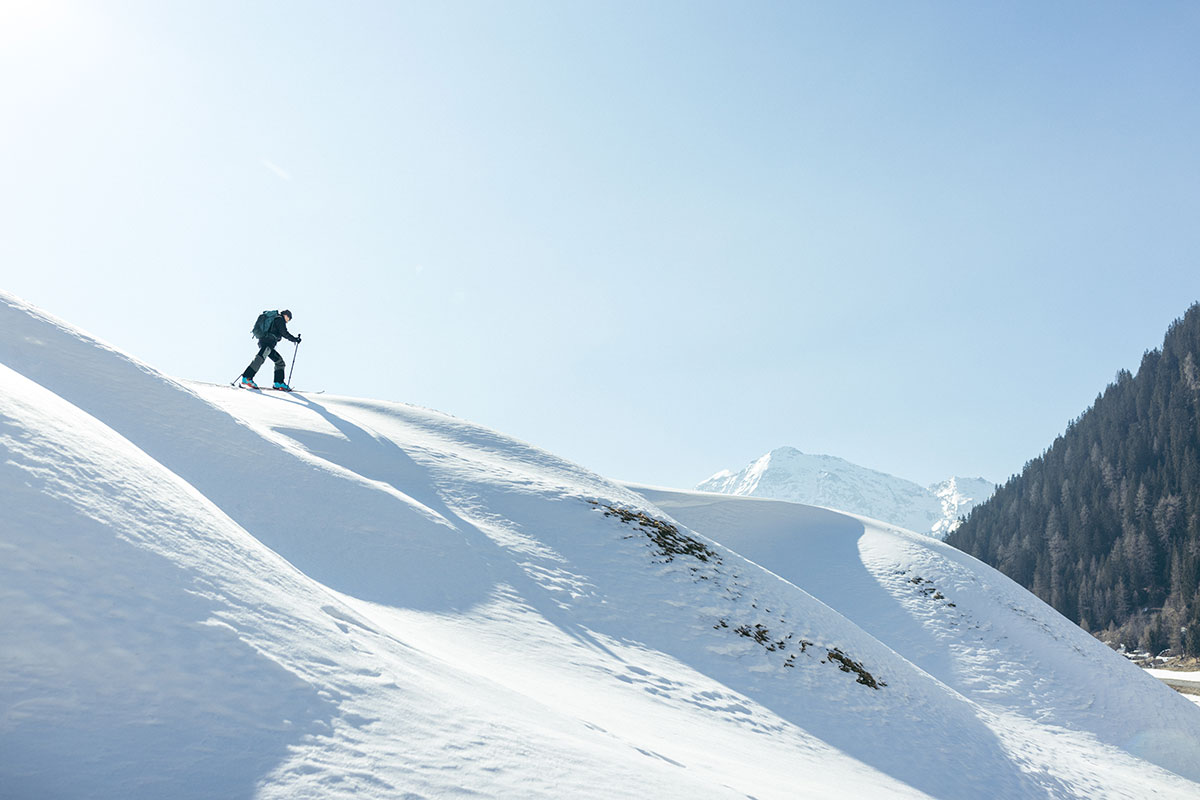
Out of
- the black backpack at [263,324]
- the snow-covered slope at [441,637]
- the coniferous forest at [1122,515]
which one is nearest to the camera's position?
the snow-covered slope at [441,637]

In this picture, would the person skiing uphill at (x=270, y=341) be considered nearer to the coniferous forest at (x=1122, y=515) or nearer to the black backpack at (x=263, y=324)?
the black backpack at (x=263, y=324)

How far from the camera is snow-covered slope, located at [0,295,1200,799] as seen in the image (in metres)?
4.38

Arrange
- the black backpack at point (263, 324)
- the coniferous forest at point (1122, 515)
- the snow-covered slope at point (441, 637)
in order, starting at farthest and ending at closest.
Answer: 1. the coniferous forest at point (1122, 515)
2. the black backpack at point (263, 324)
3. the snow-covered slope at point (441, 637)

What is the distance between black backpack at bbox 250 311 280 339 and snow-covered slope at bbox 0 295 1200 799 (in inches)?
110

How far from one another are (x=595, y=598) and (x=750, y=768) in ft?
18.3

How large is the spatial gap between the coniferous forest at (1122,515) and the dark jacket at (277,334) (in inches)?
4572

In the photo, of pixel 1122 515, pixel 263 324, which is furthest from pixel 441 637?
pixel 1122 515

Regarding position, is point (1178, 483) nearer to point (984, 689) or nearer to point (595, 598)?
point (984, 689)

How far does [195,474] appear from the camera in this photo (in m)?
11.5

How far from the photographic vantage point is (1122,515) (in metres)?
124

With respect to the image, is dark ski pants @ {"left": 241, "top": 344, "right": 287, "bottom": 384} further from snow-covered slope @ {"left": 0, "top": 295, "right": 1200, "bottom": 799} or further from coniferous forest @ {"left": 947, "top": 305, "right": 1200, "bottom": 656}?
coniferous forest @ {"left": 947, "top": 305, "right": 1200, "bottom": 656}

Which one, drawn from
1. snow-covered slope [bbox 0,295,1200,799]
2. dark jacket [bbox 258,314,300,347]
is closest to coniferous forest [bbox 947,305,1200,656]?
snow-covered slope [bbox 0,295,1200,799]

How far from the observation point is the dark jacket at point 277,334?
2198cm

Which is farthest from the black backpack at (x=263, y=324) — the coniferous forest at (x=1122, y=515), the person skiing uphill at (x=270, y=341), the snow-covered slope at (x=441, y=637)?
the coniferous forest at (x=1122, y=515)
